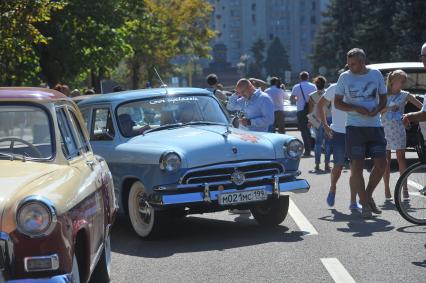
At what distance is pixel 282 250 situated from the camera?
28.2ft

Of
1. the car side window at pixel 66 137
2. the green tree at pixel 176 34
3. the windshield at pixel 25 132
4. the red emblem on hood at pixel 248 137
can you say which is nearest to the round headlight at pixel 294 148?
the red emblem on hood at pixel 248 137

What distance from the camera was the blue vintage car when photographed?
927 cm

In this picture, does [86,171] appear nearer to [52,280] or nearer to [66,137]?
[66,137]

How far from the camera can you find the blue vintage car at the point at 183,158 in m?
9.27

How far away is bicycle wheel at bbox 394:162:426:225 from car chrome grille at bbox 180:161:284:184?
1.31 meters

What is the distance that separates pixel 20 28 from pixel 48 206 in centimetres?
1312

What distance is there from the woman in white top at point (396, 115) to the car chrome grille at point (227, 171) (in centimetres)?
287

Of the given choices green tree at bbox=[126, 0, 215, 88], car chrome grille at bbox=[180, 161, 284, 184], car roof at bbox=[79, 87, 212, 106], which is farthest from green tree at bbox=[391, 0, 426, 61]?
car chrome grille at bbox=[180, 161, 284, 184]

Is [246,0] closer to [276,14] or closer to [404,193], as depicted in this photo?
[276,14]

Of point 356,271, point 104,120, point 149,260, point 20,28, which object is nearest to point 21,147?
point 149,260

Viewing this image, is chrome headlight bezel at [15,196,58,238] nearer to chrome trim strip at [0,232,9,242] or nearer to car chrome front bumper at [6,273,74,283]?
chrome trim strip at [0,232,9,242]

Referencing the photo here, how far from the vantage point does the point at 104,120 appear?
10.8 meters

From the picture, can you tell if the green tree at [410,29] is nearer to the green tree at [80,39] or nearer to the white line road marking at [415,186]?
the green tree at [80,39]

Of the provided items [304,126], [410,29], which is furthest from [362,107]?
[410,29]
